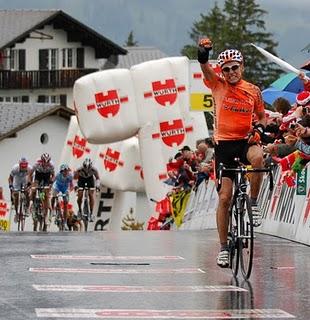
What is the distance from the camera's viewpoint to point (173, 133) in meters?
35.8

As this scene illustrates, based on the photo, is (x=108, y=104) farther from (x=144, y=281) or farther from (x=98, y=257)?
(x=144, y=281)

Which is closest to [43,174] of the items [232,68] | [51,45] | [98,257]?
[98,257]

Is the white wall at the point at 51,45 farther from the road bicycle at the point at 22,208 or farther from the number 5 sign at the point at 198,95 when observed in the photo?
the number 5 sign at the point at 198,95

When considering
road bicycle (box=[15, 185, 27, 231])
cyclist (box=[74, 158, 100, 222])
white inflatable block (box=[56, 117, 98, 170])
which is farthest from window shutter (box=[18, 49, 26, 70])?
road bicycle (box=[15, 185, 27, 231])

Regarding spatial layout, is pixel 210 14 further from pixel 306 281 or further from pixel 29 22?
pixel 306 281

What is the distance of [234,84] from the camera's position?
515 inches

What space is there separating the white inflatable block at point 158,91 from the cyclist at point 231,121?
876 inches

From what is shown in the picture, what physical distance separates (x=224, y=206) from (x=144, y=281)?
42.1 inches

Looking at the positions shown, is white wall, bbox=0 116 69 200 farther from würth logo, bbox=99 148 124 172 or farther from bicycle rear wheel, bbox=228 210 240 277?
bicycle rear wheel, bbox=228 210 240 277

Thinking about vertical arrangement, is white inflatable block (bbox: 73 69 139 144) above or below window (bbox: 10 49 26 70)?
below

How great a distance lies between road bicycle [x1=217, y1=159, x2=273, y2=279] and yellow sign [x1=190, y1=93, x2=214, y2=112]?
17786mm

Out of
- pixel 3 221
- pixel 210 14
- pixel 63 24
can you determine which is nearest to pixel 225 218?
pixel 3 221

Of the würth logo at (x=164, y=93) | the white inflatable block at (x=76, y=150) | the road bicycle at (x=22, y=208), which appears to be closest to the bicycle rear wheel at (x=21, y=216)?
the road bicycle at (x=22, y=208)

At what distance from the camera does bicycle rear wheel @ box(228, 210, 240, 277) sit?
12.9 m
